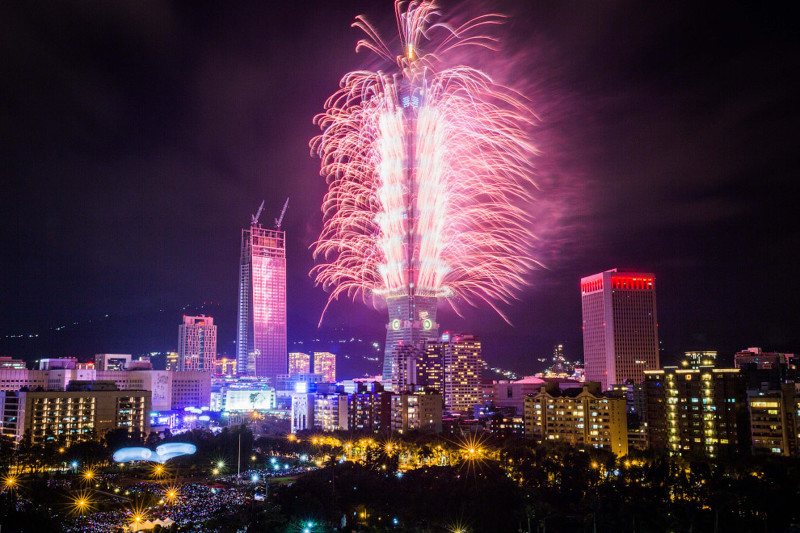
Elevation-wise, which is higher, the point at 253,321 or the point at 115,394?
the point at 253,321

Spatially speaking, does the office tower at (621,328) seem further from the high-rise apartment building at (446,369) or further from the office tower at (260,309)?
the office tower at (260,309)

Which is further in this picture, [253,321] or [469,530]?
[253,321]

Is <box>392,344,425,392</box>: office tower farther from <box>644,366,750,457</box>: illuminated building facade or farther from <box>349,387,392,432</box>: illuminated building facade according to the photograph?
<box>644,366,750,457</box>: illuminated building facade

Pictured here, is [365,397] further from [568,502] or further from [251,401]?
[251,401]

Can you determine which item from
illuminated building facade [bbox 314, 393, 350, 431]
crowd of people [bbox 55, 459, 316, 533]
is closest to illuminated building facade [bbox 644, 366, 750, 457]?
crowd of people [bbox 55, 459, 316, 533]

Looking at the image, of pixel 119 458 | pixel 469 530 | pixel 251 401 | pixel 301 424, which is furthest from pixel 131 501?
pixel 251 401

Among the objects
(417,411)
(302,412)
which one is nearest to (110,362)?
(302,412)

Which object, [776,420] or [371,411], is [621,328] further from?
[776,420]
